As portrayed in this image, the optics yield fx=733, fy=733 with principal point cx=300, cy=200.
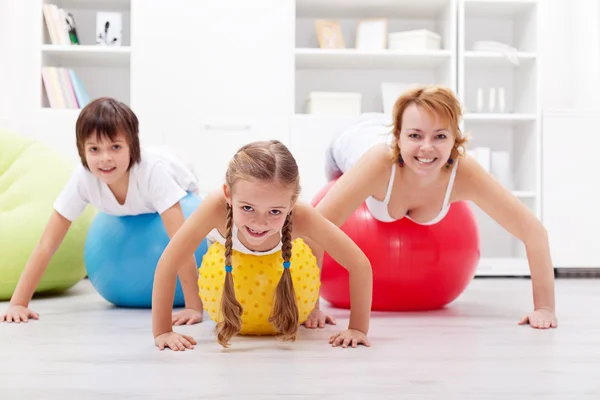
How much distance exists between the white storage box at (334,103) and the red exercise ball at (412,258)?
179 centimetres

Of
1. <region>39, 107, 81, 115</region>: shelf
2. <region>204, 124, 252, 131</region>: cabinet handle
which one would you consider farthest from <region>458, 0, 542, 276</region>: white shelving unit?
<region>39, 107, 81, 115</region>: shelf

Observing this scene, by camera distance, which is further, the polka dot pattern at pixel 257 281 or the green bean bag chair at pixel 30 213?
the green bean bag chair at pixel 30 213

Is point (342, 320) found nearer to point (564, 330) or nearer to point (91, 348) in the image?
point (564, 330)

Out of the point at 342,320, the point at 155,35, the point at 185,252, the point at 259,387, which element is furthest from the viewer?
the point at 155,35

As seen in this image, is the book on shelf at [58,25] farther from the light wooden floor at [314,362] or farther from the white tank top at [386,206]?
the white tank top at [386,206]

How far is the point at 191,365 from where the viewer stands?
5.37ft

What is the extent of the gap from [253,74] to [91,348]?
2527mm

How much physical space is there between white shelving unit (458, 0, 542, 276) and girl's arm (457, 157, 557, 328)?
6.20ft

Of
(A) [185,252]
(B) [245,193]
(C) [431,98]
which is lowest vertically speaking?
(A) [185,252]

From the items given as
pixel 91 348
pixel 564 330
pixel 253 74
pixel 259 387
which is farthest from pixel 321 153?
pixel 259 387

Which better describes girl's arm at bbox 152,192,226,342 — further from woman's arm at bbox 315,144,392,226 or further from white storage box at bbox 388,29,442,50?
white storage box at bbox 388,29,442,50

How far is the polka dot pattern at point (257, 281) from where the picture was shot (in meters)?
1.94

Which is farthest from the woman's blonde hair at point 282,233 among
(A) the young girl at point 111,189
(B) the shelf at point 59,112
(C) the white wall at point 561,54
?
(C) the white wall at point 561,54

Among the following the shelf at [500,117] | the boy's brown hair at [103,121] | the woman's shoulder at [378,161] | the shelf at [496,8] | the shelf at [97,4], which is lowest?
the woman's shoulder at [378,161]
